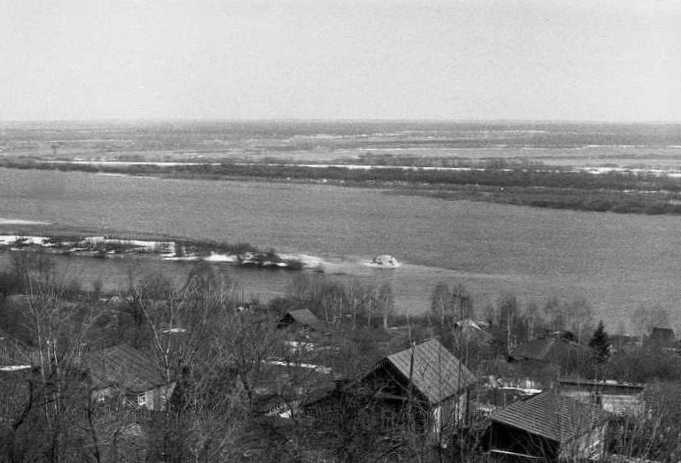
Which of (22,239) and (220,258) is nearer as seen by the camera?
(220,258)

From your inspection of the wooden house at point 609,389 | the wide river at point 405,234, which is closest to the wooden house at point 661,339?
the wide river at point 405,234

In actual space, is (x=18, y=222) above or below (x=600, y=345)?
below

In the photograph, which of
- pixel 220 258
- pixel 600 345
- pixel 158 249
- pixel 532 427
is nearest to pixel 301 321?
pixel 600 345

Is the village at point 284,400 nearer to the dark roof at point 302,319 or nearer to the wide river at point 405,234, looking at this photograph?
the dark roof at point 302,319

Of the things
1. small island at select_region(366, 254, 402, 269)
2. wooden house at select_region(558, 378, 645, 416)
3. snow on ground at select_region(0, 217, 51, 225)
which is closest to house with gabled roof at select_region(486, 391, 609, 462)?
wooden house at select_region(558, 378, 645, 416)

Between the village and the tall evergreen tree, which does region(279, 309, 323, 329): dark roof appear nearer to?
the village

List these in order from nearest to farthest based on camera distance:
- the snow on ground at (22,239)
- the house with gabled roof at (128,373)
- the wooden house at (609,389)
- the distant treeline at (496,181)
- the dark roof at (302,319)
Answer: the house with gabled roof at (128,373), the wooden house at (609,389), the dark roof at (302,319), the snow on ground at (22,239), the distant treeline at (496,181)

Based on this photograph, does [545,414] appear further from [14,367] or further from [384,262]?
[384,262]
